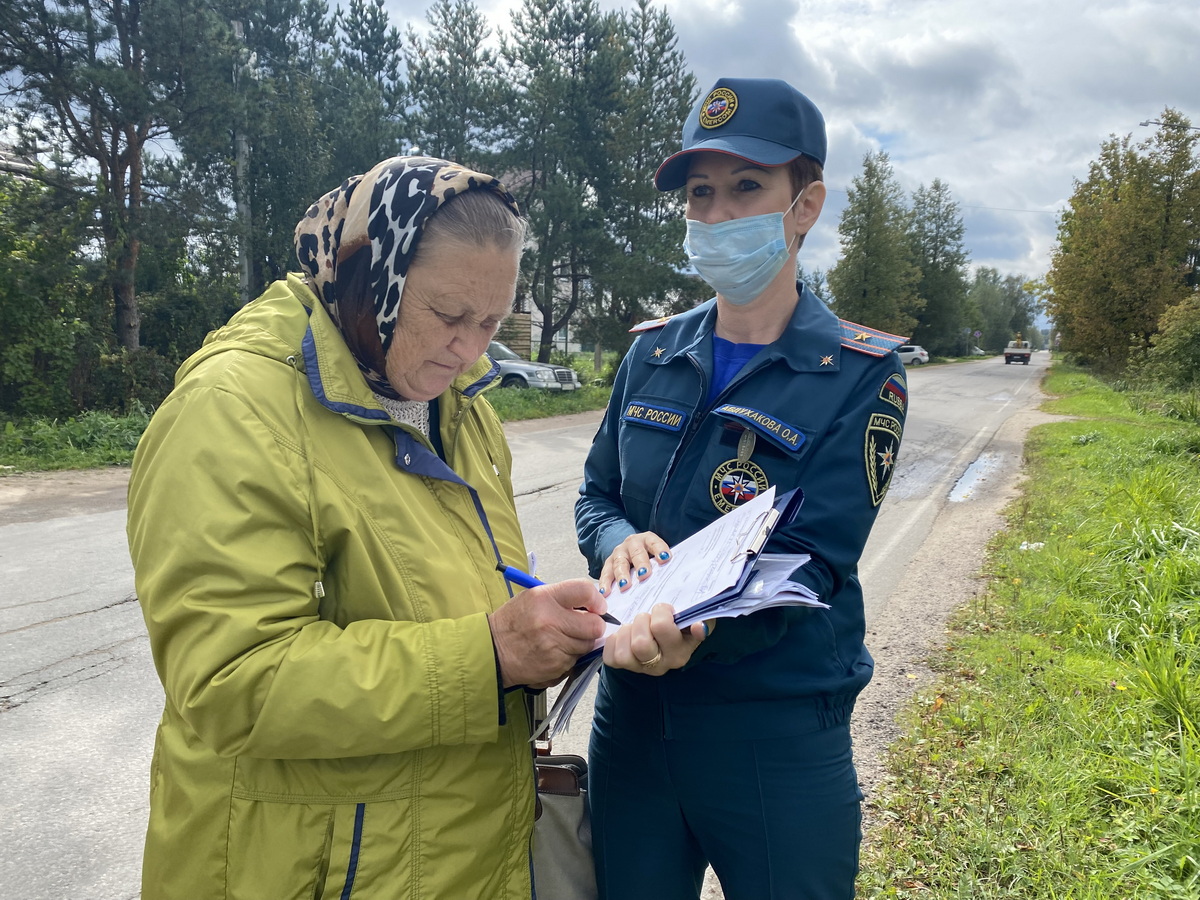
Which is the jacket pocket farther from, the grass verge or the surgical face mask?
the grass verge

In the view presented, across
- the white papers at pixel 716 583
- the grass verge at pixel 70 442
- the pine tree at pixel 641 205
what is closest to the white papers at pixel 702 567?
the white papers at pixel 716 583

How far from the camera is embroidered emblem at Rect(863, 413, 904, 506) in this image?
5.30ft

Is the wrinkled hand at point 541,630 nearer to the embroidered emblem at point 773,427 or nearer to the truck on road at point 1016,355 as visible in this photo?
the embroidered emblem at point 773,427

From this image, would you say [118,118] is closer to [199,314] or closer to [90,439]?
[199,314]

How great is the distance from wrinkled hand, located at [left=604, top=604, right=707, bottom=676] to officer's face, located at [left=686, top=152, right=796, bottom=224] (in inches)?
42.9

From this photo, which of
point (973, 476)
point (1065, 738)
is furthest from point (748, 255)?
point (973, 476)

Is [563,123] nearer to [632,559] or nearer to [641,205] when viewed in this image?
[641,205]

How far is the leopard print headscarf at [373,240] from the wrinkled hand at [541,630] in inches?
20.3

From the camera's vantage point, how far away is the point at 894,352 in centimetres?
173

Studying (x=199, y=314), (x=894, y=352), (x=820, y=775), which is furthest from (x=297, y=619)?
(x=199, y=314)

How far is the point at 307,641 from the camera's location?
1103mm

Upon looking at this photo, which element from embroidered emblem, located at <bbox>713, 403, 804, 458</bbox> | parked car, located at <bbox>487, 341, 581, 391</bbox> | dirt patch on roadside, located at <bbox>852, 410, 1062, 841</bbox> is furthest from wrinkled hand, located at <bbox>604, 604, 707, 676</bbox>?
parked car, located at <bbox>487, 341, 581, 391</bbox>

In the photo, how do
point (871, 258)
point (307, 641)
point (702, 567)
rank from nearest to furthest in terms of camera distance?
point (307, 641) → point (702, 567) → point (871, 258)

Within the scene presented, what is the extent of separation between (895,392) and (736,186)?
64cm
